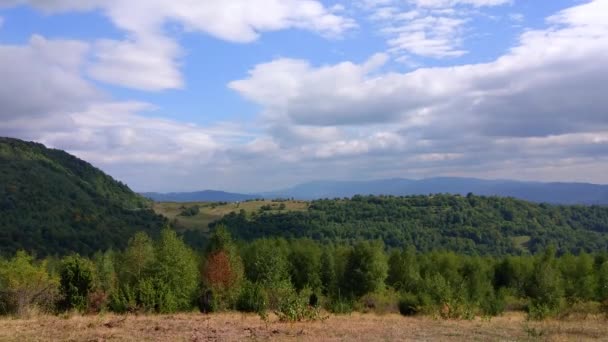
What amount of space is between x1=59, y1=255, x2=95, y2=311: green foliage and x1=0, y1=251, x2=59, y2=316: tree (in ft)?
9.74

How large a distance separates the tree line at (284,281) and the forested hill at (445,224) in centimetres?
6301

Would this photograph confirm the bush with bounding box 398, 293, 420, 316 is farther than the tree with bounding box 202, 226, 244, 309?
No

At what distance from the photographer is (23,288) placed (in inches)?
1211

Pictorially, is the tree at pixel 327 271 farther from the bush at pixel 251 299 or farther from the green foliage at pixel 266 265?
the bush at pixel 251 299

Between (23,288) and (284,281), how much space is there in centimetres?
2343

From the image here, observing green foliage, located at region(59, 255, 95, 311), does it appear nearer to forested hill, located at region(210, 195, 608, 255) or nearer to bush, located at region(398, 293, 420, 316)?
bush, located at region(398, 293, 420, 316)

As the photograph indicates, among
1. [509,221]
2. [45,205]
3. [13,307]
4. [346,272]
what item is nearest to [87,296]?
[13,307]

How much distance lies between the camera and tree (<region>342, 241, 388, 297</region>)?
6294 cm

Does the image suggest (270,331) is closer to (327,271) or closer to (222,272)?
(222,272)

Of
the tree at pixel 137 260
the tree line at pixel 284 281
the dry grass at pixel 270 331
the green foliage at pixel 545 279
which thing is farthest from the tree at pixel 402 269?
the dry grass at pixel 270 331

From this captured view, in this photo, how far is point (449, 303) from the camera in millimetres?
31297

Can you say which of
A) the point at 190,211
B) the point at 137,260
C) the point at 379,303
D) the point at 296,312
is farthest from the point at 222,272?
the point at 190,211

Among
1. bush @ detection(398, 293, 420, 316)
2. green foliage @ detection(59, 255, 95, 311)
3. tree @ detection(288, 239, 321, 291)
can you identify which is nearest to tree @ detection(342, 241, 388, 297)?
tree @ detection(288, 239, 321, 291)

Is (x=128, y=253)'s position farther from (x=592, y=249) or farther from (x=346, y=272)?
(x=592, y=249)
